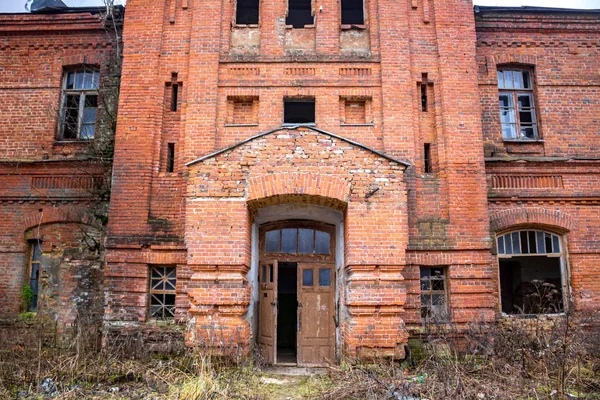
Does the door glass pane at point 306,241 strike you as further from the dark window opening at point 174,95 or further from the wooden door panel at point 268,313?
the dark window opening at point 174,95

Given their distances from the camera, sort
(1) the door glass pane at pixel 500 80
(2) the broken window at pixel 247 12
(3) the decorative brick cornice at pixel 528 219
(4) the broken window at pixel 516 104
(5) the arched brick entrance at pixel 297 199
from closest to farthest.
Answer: (5) the arched brick entrance at pixel 297 199
(3) the decorative brick cornice at pixel 528 219
(4) the broken window at pixel 516 104
(1) the door glass pane at pixel 500 80
(2) the broken window at pixel 247 12

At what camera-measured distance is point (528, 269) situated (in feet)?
48.1

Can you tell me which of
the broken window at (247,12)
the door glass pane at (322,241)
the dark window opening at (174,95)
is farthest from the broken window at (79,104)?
the door glass pane at (322,241)

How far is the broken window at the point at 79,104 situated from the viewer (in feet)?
36.9

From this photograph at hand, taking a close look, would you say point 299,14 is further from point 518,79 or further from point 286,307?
point 286,307

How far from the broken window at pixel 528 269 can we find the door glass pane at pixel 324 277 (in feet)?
→ 12.0

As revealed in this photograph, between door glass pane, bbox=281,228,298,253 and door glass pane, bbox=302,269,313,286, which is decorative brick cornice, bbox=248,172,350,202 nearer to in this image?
door glass pane, bbox=281,228,298,253

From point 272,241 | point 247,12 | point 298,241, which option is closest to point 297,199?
point 298,241

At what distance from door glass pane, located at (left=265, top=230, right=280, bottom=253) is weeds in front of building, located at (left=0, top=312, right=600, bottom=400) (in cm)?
257

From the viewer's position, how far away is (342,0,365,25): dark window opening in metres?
11.3

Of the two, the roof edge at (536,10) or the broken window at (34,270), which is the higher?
the roof edge at (536,10)

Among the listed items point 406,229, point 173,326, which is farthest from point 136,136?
point 406,229

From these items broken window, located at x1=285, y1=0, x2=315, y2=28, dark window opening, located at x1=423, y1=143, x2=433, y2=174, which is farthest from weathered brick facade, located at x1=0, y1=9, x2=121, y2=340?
dark window opening, located at x1=423, y1=143, x2=433, y2=174

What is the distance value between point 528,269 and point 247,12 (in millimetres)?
11238
